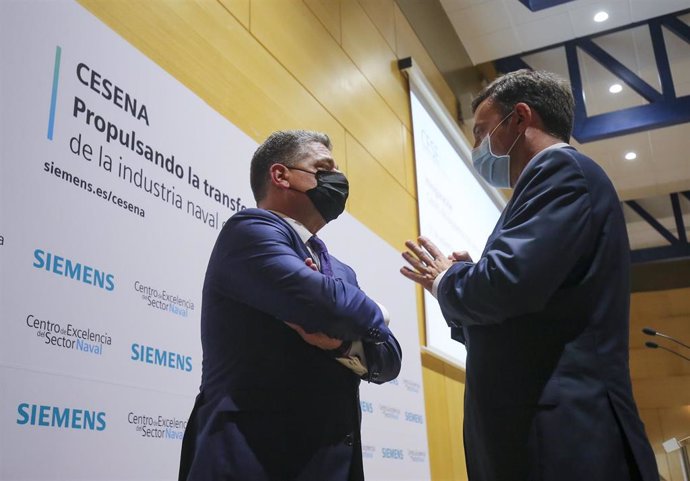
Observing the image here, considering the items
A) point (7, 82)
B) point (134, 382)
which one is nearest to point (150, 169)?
point (7, 82)

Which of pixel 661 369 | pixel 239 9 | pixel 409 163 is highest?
pixel 409 163

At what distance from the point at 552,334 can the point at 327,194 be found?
0.66 m

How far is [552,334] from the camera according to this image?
129 centimetres

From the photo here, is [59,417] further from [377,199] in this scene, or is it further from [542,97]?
[377,199]

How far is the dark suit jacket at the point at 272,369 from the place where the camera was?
1.23m

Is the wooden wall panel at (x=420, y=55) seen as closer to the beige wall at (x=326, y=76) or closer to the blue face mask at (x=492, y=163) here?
the beige wall at (x=326, y=76)

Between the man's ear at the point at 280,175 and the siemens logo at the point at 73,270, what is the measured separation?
47 centimetres

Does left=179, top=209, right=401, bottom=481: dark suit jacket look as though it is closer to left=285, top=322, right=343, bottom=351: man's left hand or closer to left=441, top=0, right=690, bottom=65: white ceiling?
left=285, top=322, right=343, bottom=351: man's left hand

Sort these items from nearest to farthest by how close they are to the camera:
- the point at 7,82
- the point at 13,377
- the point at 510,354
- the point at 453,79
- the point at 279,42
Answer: the point at 510,354 < the point at 13,377 < the point at 7,82 < the point at 279,42 < the point at 453,79

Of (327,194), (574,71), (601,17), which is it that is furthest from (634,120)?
(327,194)

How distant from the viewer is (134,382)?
1.73 meters

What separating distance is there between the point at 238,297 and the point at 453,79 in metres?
4.73

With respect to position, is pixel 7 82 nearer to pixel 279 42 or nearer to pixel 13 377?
pixel 13 377

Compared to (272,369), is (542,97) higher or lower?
higher
